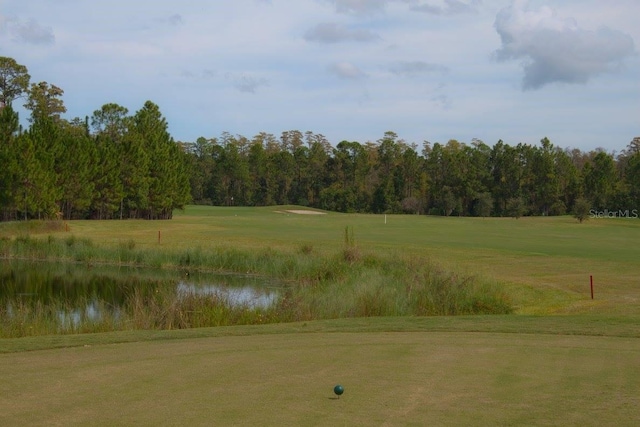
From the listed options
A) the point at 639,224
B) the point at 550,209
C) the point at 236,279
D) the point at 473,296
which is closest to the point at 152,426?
the point at 473,296

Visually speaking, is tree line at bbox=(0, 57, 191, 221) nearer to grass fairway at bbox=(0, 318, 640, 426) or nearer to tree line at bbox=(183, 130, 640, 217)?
tree line at bbox=(183, 130, 640, 217)

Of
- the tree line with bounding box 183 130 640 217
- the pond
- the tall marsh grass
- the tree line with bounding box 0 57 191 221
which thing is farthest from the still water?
the tree line with bounding box 183 130 640 217

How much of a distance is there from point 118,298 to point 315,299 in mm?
10190

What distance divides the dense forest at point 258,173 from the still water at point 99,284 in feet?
74.5

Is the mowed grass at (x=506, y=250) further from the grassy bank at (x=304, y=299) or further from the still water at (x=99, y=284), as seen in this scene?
the still water at (x=99, y=284)

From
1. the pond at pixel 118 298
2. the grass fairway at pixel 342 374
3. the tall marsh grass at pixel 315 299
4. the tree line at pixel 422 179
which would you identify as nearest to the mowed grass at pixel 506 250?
the tall marsh grass at pixel 315 299

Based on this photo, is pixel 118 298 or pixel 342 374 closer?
pixel 342 374

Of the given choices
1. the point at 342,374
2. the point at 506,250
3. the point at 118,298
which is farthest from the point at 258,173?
the point at 342,374

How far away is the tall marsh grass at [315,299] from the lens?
634 inches

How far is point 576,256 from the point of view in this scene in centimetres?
3575

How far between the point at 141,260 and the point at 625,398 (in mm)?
31582

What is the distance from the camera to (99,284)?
98.4 ft

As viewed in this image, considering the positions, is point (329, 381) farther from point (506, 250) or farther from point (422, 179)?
point (422, 179)

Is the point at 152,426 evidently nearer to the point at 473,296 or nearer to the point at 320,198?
the point at 473,296
